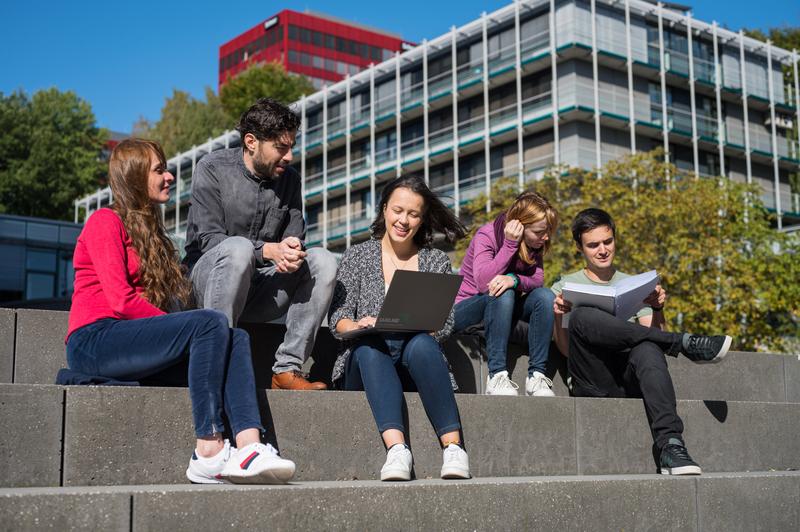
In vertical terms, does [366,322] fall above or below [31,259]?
below

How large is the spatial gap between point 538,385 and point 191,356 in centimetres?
→ 257

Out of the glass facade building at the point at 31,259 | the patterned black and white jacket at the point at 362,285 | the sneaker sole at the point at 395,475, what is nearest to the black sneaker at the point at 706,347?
the patterned black and white jacket at the point at 362,285

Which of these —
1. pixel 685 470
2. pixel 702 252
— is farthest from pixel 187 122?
pixel 685 470

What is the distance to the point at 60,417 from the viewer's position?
368 centimetres

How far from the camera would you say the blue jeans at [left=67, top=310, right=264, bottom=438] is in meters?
3.82

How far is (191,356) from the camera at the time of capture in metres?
3.87

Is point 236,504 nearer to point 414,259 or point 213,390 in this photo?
point 213,390

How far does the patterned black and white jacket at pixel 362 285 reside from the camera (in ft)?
16.9

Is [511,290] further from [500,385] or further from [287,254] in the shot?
→ [287,254]

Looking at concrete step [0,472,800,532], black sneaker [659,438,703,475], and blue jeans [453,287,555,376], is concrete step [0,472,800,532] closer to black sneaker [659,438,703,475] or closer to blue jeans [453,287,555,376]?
black sneaker [659,438,703,475]

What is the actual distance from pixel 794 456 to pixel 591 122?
33.2m

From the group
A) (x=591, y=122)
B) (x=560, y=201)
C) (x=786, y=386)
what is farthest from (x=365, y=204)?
(x=786, y=386)

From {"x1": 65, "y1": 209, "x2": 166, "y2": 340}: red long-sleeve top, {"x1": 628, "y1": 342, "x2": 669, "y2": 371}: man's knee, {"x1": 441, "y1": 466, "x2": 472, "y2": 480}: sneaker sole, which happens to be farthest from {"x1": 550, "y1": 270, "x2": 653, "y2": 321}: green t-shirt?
{"x1": 65, "y1": 209, "x2": 166, "y2": 340}: red long-sleeve top

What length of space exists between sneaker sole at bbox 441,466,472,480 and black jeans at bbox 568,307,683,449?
1.44 m
